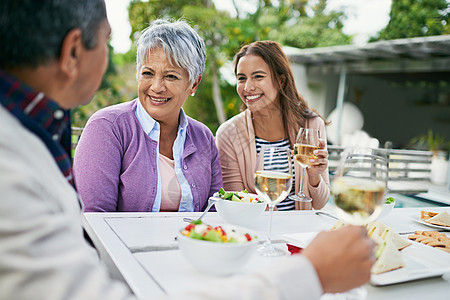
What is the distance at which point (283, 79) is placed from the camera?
9.51 ft

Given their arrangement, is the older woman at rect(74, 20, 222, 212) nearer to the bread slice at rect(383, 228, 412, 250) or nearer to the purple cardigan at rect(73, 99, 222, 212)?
the purple cardigan at rect(73, 99, 222, 212)

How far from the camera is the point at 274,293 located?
0.70m

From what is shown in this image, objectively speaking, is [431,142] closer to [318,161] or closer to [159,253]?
[318,161]

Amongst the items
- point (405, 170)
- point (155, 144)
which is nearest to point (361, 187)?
point (155, 144)

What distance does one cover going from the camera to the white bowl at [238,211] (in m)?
1.46

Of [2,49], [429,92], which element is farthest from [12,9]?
[429,92]

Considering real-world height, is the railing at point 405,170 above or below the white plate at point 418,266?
below

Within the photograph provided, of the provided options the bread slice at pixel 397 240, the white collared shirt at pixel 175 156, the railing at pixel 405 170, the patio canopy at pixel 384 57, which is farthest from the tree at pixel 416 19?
the bread slice at pixel 397 240

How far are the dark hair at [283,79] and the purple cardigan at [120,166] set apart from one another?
1033 mm

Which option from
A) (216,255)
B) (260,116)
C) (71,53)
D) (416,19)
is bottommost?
(216,255)

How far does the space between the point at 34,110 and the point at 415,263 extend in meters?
1.08

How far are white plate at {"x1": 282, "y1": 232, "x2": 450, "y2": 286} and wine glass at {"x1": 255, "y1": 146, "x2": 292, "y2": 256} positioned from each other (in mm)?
101

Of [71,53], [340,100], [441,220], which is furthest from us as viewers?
[340,100]

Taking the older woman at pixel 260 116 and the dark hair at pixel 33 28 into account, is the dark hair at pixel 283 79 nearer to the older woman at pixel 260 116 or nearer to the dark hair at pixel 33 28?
the older woman at pixel 260 116
